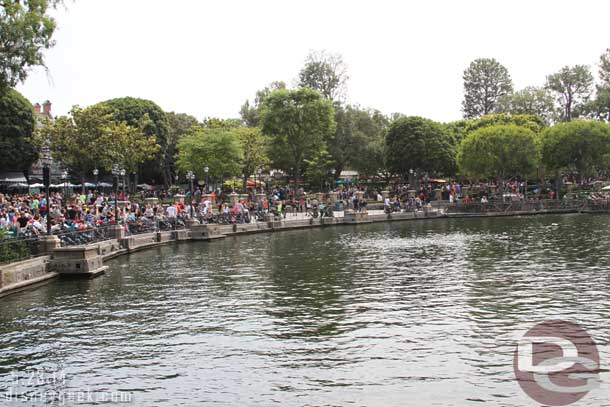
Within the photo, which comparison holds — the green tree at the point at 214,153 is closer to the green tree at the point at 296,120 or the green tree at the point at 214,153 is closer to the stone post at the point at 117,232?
the green tree at the point at 296,120

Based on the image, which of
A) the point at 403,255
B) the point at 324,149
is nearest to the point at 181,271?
the point at 403,255

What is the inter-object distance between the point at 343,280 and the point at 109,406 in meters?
11.0

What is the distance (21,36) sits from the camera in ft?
70.8

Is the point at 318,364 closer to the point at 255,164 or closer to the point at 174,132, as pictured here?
the point at 255,164

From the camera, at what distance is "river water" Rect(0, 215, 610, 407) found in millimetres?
10250

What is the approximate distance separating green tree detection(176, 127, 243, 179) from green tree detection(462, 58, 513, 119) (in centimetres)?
4307

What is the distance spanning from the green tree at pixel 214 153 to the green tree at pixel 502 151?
71.7ft

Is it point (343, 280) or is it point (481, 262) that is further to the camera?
point (481, 262)

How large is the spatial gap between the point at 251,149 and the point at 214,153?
7.14 metres

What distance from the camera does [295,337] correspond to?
13.2 metres

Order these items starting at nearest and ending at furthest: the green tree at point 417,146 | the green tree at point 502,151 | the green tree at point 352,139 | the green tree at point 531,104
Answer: the green tree at point 502,151 → the green tree at point 417,146 → the green tree at point 352,139 → the green tree at point 531,104

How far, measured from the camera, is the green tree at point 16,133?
208 ft

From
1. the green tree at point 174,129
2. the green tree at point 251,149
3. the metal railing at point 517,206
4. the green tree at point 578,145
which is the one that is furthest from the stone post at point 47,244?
the green tree at point 174,129

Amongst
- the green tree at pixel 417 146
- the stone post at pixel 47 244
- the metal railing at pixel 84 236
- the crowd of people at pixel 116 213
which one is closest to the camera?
the stone post at pixel 47 244
